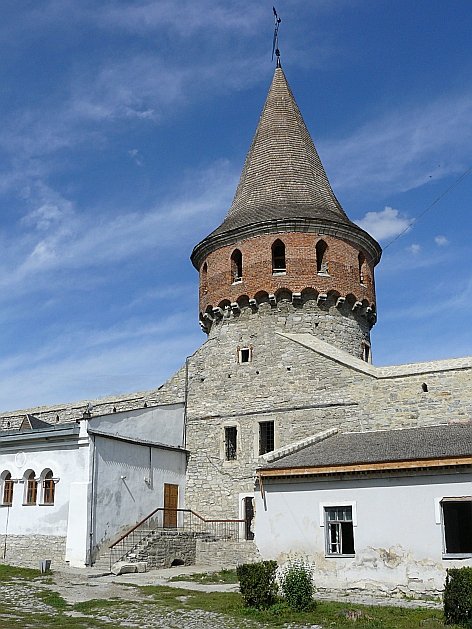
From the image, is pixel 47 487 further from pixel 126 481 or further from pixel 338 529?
pixel 338 529

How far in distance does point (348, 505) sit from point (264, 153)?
18478 mm

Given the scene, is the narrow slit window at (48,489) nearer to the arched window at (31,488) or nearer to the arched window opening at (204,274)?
the arched window at (31,488)

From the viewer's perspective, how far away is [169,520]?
→ 24.4 m

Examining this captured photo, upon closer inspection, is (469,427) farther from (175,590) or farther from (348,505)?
(175,590)

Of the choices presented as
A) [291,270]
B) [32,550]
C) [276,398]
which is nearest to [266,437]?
[276,398]

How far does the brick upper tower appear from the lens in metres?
25.7

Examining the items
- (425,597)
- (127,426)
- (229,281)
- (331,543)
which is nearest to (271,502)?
(331,543)

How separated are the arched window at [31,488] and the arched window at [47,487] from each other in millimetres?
388

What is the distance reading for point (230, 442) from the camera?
989 inches

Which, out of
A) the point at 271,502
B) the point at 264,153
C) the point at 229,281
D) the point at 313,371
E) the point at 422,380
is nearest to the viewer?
the point at 271,502

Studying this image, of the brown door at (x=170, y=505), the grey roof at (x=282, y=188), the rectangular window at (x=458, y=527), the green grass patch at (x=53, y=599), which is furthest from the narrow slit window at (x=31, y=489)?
the rectangular window at (x=458, y=527)

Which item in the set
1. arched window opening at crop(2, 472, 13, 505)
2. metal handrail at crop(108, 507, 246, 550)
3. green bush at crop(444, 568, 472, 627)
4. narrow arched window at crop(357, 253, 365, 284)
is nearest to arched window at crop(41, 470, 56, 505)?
arched window opening at crop(2, 472, 13, 505)

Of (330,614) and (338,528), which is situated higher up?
(338,528)

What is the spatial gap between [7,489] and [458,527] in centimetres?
1532
